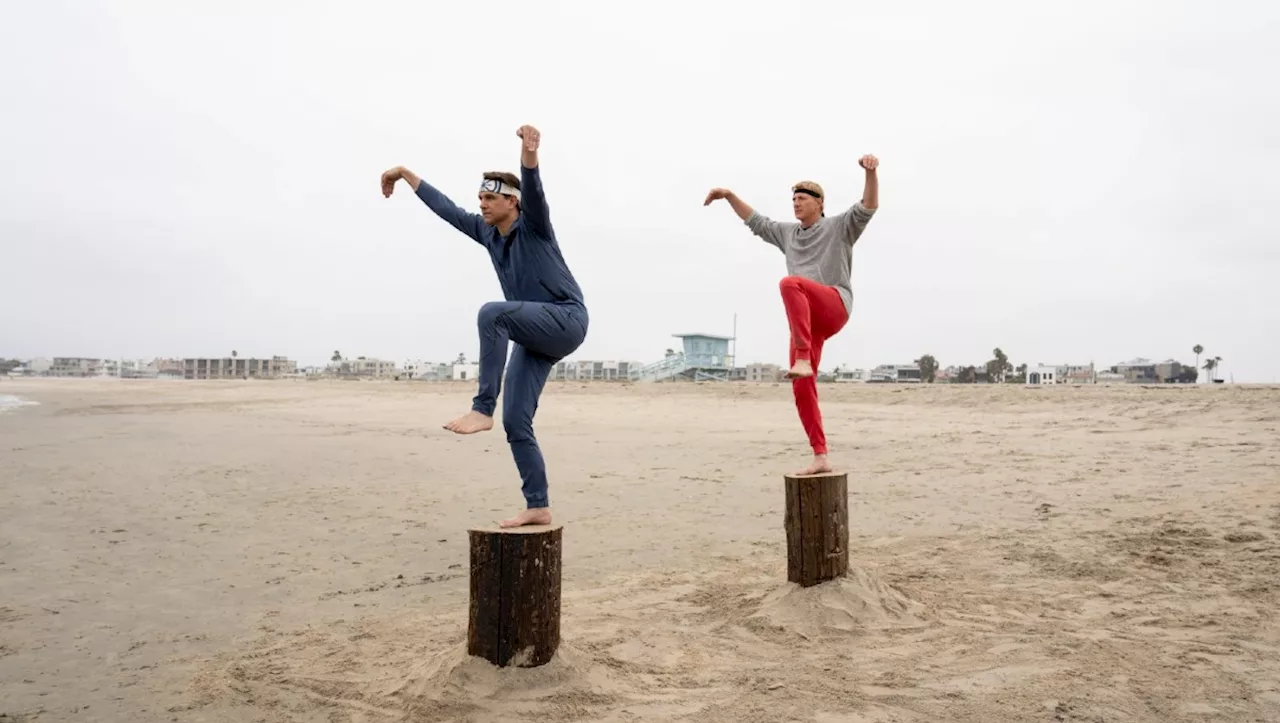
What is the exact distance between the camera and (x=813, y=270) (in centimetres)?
538

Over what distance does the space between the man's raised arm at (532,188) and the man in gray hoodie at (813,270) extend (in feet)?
5.95

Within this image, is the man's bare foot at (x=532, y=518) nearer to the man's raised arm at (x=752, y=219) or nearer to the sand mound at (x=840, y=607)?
the sand mound at (x=840, y=607)

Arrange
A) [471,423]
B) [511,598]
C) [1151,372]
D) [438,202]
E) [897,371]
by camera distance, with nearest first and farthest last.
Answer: [471,423], [511,598], [438,202], [1151,372], [897,371]

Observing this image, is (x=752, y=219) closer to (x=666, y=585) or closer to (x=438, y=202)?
(x=438, y=202)

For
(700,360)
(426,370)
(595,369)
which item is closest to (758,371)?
(700,360)

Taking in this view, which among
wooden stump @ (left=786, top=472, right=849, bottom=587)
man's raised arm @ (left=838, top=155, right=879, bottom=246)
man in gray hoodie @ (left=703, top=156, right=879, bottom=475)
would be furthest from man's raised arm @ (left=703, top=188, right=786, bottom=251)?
wooden stump @ (left=786, top=472, right=849, bottom=587)

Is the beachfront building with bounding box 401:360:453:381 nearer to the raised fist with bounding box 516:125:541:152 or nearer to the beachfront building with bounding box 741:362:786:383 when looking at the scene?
the beachfront building with bounding box 741:362:786:383

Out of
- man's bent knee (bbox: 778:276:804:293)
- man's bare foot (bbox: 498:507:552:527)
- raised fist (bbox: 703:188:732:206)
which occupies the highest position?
raised fist (bbox: 703:188:732:206)

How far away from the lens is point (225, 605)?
5.34 m

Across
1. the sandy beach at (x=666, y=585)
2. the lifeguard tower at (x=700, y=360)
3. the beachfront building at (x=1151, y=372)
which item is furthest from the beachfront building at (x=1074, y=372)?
the sandy beach at (x=666, y=585)

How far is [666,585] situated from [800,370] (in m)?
1.95

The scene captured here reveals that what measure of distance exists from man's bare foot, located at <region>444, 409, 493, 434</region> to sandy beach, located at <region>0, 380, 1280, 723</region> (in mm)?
1166

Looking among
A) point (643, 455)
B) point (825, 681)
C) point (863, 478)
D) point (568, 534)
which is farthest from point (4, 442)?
point (825, 681)

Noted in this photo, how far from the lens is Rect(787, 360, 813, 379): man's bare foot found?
16.3ft
